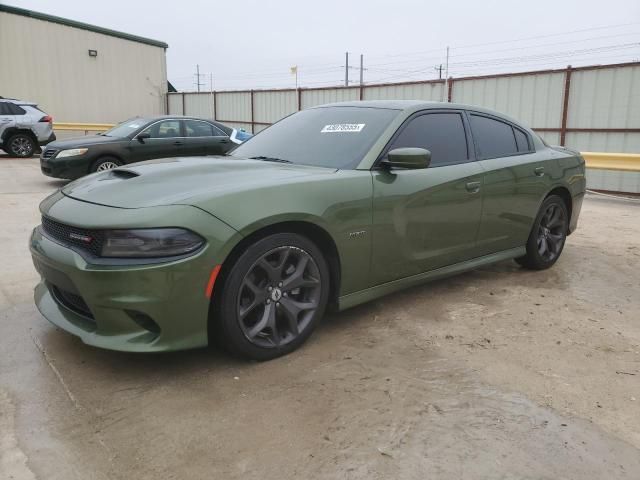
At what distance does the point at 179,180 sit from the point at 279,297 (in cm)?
85

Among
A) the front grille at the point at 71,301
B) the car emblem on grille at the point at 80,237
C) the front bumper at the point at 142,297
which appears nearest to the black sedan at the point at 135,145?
the front grille at the point at 71,301

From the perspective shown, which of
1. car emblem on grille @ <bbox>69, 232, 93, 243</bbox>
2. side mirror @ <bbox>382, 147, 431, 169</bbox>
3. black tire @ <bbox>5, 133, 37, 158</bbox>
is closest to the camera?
car emblem on grille @ <bbox>69, 232, 93, 243</bbox>

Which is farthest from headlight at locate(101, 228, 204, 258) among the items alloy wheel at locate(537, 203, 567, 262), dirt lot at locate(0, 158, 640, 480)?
alloy wheel at locate(537, 203, 567, 262)

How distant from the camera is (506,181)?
436 cm

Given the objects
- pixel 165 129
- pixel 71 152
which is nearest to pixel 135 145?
pixel 165 129

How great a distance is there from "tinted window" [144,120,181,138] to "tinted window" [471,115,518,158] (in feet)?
23.7

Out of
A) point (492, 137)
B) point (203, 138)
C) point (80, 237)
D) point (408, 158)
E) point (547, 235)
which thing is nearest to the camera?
point (80, 237)

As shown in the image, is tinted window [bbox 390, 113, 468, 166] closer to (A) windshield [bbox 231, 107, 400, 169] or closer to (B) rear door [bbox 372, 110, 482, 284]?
(B) rear door [bbox 372, 110, 482, 284]

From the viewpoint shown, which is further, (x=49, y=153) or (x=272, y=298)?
(x=49, y=153)

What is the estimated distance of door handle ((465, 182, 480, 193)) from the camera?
3.99 meters

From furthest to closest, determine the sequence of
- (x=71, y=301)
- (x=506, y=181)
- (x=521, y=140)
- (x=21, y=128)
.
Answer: (x=21, y=128) < (x=521, y=140) < (x=506, y=181) < (x=71, y=301)

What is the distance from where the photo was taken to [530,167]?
4637mm

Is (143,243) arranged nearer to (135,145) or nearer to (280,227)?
(280,227)

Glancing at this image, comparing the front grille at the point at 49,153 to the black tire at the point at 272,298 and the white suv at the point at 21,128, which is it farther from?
the black tire at the point at 272,298
